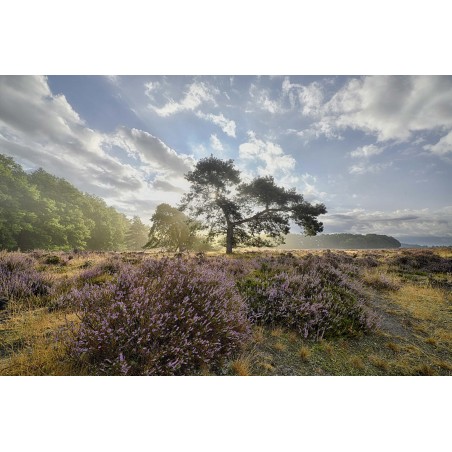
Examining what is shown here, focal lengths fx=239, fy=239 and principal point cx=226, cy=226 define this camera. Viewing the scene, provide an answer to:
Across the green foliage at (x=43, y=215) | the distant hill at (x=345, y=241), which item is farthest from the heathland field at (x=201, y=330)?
the green foliage at (x=43, y=215)

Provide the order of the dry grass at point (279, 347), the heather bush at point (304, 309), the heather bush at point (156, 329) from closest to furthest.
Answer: the heather bush at point (156, 329) → the dry grass at point (279, 347) → the heather bush at point (304, 309)

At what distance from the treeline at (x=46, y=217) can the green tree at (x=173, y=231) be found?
4.92 feet

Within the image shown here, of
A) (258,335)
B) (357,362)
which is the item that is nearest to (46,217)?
(258,335)

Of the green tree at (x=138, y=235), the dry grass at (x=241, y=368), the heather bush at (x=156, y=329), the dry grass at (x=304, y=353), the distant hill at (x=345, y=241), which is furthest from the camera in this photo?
the green tree at (x=138, y=235)

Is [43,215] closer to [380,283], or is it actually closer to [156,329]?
[156,329]

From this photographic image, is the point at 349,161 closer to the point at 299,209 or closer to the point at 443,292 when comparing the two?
the point at 443,292

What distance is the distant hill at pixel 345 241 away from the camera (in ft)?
27.7

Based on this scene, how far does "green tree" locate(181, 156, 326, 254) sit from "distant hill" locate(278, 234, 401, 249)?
1.35m

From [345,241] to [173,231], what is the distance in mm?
7545

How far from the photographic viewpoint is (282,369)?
248cm

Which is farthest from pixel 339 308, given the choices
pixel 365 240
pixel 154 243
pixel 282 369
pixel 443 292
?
pixel 154 243

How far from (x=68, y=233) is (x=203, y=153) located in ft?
57.2

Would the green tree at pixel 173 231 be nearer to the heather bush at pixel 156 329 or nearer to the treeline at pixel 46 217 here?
the treeline at pixel 46 217

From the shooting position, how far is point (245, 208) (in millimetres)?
9953
